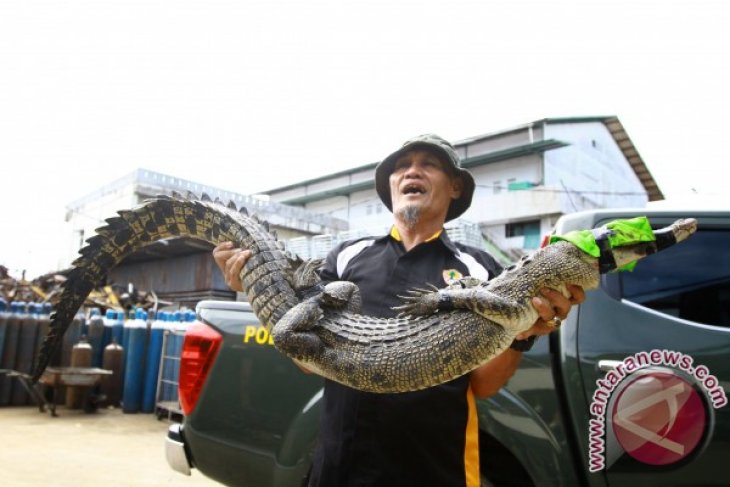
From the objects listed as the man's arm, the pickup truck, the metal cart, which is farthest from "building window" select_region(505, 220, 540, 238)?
the man's arm

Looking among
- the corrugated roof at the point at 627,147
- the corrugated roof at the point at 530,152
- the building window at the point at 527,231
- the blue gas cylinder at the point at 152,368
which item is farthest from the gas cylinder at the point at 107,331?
the corrugated roof at the point at 627,147

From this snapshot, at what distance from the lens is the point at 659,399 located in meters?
2.02

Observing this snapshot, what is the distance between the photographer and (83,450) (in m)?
5.40

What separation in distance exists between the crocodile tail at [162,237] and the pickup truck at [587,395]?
22.4 inches

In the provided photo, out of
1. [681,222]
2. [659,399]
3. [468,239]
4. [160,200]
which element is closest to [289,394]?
[160,200]

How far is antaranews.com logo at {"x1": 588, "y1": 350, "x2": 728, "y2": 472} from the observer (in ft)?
6.50

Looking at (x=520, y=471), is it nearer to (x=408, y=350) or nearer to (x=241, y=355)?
(x=408, y=350)

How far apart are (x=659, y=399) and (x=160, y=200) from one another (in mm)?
2354

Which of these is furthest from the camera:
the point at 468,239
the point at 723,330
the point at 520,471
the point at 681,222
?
the point at 468,239

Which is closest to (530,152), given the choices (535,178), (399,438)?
(535,178)

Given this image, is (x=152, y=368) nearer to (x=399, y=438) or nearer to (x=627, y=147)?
(x=399, y=438)

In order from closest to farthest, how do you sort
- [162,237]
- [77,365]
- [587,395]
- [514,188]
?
[587,395], [162,237], [77,365], [514,188]

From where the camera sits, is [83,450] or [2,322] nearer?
[83,450]

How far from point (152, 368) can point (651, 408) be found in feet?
25.0
